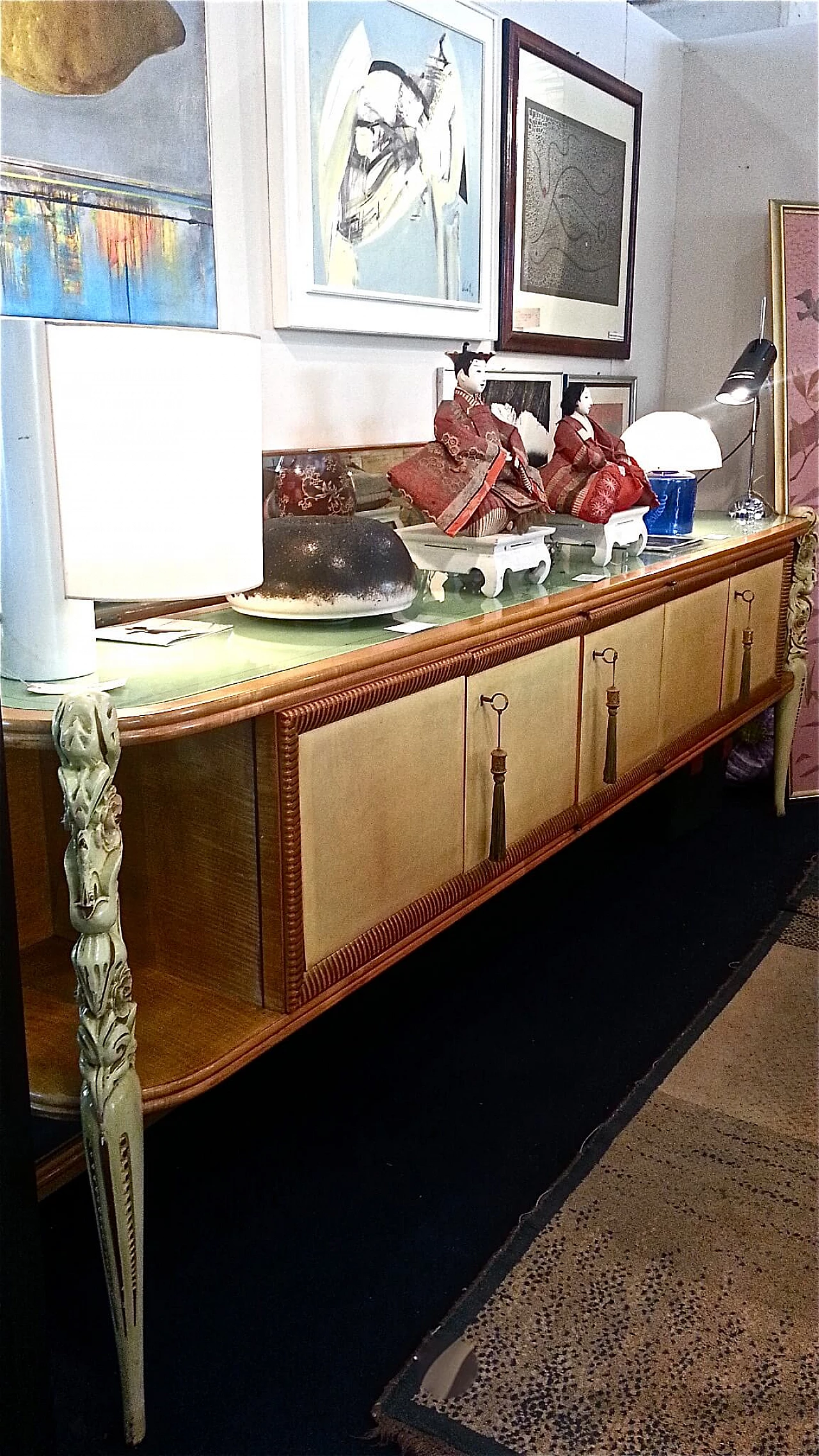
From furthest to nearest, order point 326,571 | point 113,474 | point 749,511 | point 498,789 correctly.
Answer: point 749,511, point 498,789, point 326,571, point 113,474

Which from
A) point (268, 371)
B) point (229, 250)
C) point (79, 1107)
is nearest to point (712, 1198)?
point (79, 1107)

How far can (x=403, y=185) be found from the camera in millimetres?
2402

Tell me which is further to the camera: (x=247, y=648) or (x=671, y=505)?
(x=671, y=505)

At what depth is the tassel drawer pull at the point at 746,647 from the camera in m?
3.00

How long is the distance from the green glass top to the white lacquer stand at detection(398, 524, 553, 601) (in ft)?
0.09

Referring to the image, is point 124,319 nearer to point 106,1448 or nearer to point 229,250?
point 229,250

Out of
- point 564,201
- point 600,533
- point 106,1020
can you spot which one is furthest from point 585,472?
point 106,1020

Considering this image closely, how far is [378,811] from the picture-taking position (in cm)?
167

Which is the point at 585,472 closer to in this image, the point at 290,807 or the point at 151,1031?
the point at 290,807

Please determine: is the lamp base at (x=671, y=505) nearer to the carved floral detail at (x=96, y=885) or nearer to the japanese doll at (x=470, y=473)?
the japanese doll at (x=470, y=473)

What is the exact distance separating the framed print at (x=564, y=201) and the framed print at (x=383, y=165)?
0.34 feet

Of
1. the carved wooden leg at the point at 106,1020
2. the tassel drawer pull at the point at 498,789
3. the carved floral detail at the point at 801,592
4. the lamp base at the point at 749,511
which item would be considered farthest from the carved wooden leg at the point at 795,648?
the carved wooden leg at the point at 106,1020

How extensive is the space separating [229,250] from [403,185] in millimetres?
542

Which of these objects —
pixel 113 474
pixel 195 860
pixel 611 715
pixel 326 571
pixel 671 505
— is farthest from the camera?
pixel 671 505
